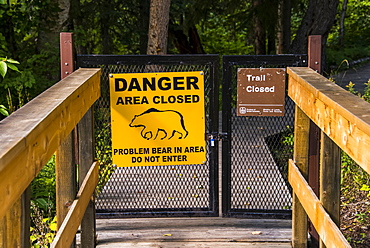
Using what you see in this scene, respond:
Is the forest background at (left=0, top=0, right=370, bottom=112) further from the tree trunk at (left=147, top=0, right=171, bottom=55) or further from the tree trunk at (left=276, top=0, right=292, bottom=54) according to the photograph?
the tree trunk at (left=147, top=0, right=171, bottom=55)

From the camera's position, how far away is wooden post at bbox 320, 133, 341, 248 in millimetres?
3299

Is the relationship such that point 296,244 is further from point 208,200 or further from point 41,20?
point 41,20

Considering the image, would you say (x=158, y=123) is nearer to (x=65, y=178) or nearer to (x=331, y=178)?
(x=65, y=178)

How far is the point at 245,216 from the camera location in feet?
17.6

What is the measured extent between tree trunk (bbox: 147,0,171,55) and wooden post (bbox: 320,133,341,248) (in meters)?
9.09

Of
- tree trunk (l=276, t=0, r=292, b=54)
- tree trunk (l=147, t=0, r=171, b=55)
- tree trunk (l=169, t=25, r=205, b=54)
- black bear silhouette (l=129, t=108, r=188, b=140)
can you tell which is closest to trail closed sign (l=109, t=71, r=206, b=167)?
black bear silhouette (l=129, t=108, r=188, b=140)

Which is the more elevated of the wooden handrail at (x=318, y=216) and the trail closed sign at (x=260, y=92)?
the trail closed sign at (x=260, y=92)

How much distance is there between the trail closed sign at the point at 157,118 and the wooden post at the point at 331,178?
2.02 m

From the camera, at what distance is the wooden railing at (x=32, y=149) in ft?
6.22

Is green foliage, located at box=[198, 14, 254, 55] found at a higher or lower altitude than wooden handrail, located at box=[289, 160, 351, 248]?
higher

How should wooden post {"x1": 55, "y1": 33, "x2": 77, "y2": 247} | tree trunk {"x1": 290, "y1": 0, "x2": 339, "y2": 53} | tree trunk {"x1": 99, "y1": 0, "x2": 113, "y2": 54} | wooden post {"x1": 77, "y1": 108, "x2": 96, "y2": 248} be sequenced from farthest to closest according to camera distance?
tree trunk {"x1": 99, "y1": 0, "x2": 113, "y2": 54} → tree trunk {"x1": 290, "y1": 0, "x2": 339, "y2": 53} → wooden post {"x1": 77, "y1": 108, "x2": 96, "y2": 248} → wooden post {"x1": 55, "y1": 33, "x2": 77, "y2": 247}

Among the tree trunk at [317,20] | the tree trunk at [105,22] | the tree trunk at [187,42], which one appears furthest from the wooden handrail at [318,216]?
the tree trunk at [187,42]

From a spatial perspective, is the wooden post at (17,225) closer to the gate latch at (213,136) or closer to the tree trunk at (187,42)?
the gate latch at (213,136)

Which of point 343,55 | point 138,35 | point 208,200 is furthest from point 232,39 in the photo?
point 208,200
